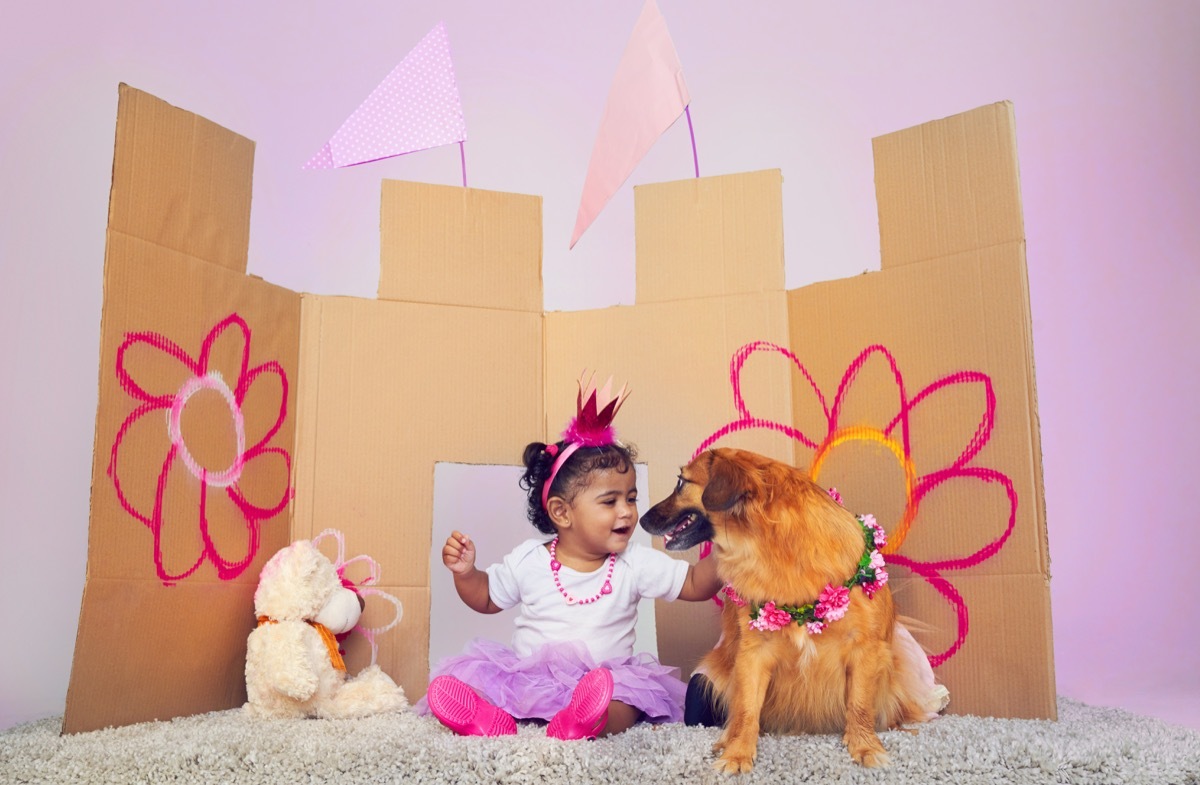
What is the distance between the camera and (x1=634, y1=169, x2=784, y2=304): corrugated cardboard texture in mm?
2174

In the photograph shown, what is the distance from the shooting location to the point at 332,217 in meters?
2.86

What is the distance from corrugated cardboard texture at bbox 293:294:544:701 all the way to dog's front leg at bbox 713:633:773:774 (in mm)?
787

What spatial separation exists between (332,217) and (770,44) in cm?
137

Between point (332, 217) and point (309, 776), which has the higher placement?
point (332, 217)

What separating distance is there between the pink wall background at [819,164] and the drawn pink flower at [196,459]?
2.10 ft

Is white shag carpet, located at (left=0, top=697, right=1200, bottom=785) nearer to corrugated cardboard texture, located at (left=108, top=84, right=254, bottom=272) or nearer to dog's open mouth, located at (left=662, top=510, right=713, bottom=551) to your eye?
dog's open mouth, located at (left=662, top=510, right=713, bottom=551)

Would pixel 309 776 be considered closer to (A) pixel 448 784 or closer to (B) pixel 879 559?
(A) pixel 448 784

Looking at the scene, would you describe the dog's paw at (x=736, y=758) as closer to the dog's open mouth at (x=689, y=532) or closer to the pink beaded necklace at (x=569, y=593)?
the dog's open mouth at (x=689, y=532)

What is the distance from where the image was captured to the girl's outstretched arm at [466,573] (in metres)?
2.05

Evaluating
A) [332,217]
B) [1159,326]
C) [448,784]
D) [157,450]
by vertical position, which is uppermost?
[332,217]

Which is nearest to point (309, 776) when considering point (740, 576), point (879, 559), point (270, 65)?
point (740, 576)

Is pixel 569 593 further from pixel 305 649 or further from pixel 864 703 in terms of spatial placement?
pixel 864 703

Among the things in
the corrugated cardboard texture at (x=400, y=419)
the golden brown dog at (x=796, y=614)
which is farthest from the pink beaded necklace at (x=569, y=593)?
the golden brown dog at (x=796, y=614)

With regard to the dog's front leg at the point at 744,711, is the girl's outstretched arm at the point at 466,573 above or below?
above
